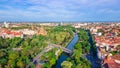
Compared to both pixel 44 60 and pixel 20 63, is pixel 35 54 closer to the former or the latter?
pixel 44 60

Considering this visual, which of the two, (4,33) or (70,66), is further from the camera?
(4,33)

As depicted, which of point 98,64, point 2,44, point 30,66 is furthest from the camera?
point 2,44

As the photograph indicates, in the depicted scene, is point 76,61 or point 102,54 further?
point 102,54

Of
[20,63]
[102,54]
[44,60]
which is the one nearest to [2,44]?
[44,60]

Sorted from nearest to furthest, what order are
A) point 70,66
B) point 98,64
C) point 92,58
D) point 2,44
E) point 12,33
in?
point 70,66, point 98,64, point 92,58, point 2,44, point 12,33

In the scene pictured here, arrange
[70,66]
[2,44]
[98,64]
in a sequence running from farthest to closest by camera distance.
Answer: [2,44], [98,64], [70,66]

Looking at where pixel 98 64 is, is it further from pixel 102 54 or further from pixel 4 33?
pixel 4 33

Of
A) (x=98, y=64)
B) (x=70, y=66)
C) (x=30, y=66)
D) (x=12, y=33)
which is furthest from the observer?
(x=12, y=33)

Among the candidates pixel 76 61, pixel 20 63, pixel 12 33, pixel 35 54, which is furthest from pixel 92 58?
pixel 12 33
